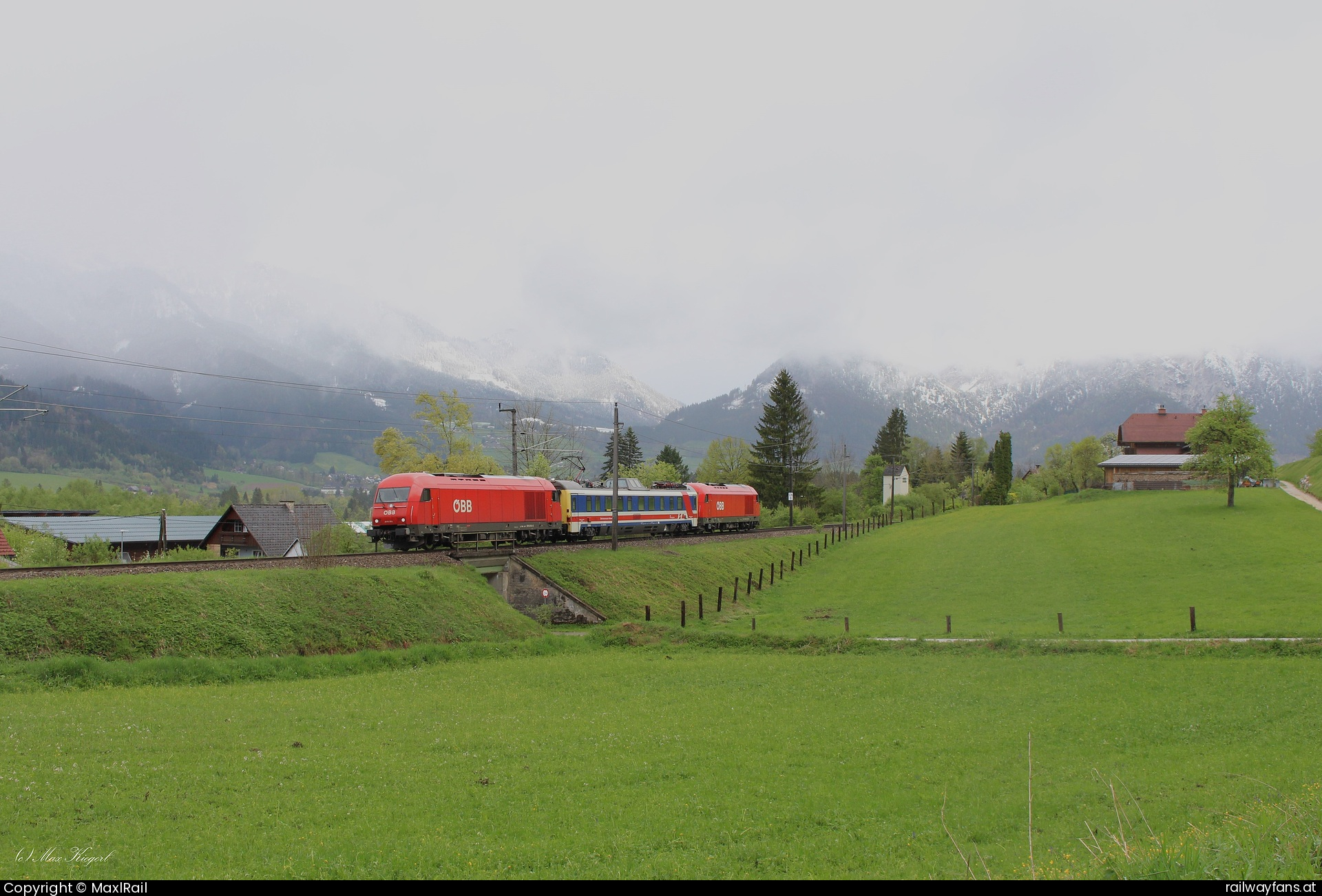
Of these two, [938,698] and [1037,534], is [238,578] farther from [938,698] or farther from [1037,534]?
[1037,534]

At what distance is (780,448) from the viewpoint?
92.1 meters

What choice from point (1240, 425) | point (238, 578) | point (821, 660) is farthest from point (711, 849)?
point (1240, 425)

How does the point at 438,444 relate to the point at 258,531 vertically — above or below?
above

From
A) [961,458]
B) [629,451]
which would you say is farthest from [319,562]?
[961,458]

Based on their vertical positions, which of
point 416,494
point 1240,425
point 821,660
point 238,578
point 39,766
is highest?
point 1240,425

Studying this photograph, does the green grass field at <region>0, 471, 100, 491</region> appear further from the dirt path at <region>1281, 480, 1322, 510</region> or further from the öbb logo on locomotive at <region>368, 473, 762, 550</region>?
the dirt path at <region>1281, 480, 1322, 510</region>

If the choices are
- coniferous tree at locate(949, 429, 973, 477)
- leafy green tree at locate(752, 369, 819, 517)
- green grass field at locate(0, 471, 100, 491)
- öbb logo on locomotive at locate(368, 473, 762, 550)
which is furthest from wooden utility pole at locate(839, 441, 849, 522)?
green grass field at locate(0, 471, 100, 491)

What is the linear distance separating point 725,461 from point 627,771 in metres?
107

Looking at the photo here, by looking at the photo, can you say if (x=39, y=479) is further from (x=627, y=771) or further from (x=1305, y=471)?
(x=1305, y=471)

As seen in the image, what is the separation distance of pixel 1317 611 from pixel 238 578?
4081cm

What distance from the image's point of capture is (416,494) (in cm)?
3822

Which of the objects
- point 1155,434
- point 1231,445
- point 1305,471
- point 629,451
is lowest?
point 1305,471

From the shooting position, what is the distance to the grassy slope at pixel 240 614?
807 inches

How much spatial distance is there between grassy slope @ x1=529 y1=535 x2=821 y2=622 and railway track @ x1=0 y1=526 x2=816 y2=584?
148 cm
